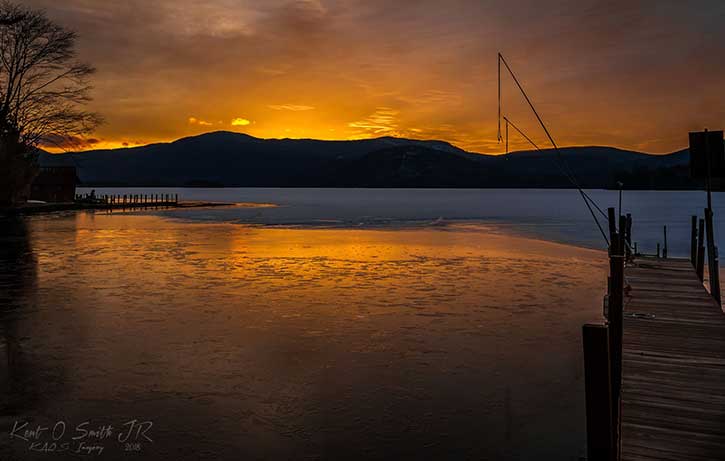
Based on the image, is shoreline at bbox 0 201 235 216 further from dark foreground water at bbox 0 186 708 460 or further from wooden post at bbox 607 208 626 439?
wooden post at bbox 607 208 626 439

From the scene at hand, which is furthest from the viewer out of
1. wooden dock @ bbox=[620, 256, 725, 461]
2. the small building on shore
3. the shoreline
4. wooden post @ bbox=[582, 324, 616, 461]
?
the small building on shore

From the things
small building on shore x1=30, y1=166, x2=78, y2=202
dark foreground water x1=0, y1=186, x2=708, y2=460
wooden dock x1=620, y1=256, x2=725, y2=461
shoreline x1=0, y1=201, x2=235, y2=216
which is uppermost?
small building on shore x1=30, y1=166, x2=78, y2=202

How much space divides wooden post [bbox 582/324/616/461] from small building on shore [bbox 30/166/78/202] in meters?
99.7

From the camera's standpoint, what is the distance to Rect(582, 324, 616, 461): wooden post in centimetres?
694

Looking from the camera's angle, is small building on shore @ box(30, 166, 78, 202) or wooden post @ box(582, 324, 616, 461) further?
small building on shore @ box(30, 166, 78, 202)

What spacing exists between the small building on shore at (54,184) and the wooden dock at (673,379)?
96704 millimetres

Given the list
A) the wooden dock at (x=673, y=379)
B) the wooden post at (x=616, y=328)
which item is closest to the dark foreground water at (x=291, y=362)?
the wooden post at (x=616, y=328)

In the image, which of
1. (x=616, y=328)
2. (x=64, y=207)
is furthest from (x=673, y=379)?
(x=64, y=207)

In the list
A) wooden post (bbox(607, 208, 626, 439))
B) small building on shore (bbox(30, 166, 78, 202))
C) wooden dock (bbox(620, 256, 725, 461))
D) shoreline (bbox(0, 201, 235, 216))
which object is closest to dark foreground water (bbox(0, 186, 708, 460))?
wooden post (bbox(607, 208, 626, 439))

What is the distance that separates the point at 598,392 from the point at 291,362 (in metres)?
7.51

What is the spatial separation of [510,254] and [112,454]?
1273 inches

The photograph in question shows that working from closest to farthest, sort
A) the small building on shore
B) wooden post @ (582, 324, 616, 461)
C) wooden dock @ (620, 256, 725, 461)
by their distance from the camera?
wooden dock @ (620, 256, 725, 461)
wooden post @ (582, 324, 616, 461)
the small building on shore

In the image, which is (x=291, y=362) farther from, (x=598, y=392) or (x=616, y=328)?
(x=598, y=392)

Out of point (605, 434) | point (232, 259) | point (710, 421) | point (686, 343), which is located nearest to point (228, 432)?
point (605, 434)
